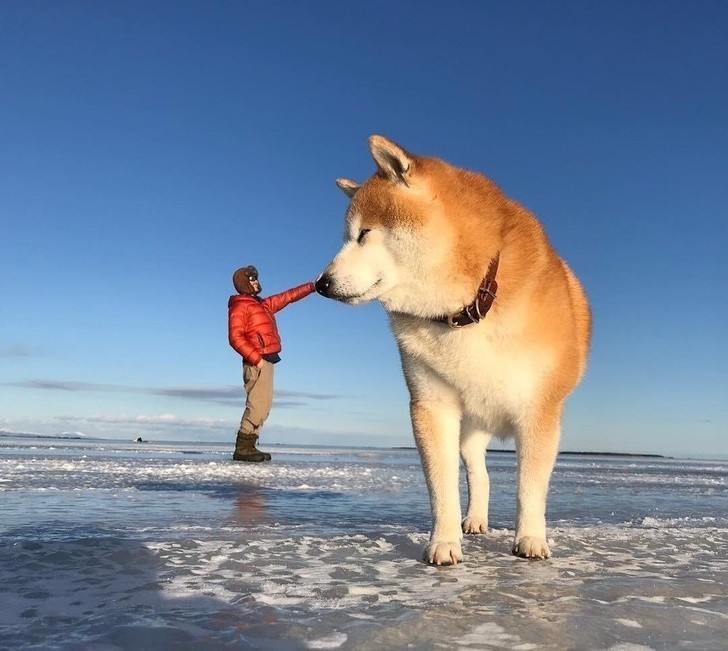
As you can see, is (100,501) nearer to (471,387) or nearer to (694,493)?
(471,387)

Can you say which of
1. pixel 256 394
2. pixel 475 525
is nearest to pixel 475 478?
pixel 475 525

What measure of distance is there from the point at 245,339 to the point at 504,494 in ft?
18.7

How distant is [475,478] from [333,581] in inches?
76.1

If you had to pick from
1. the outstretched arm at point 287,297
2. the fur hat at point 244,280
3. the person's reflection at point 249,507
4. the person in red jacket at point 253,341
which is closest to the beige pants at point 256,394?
the person in red jacket at point 253,341

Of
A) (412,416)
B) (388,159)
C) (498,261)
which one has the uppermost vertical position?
(388,159)

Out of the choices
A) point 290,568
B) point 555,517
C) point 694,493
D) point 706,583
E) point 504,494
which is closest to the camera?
point 706,583

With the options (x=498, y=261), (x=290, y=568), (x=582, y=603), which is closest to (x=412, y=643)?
(x=582, y=603)

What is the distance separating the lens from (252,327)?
11.0 m

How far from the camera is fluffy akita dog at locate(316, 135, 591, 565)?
3.03 metres

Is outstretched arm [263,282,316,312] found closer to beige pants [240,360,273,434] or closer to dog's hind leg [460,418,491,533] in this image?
beige pants [240,360,273,434]

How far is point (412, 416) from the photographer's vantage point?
329 centimetres

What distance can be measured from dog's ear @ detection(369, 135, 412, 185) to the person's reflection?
2.10m

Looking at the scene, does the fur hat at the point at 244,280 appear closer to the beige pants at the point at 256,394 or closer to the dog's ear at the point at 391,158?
the beige pants at the point at 256,394

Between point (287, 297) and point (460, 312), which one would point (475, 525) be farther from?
point (287, 297)
